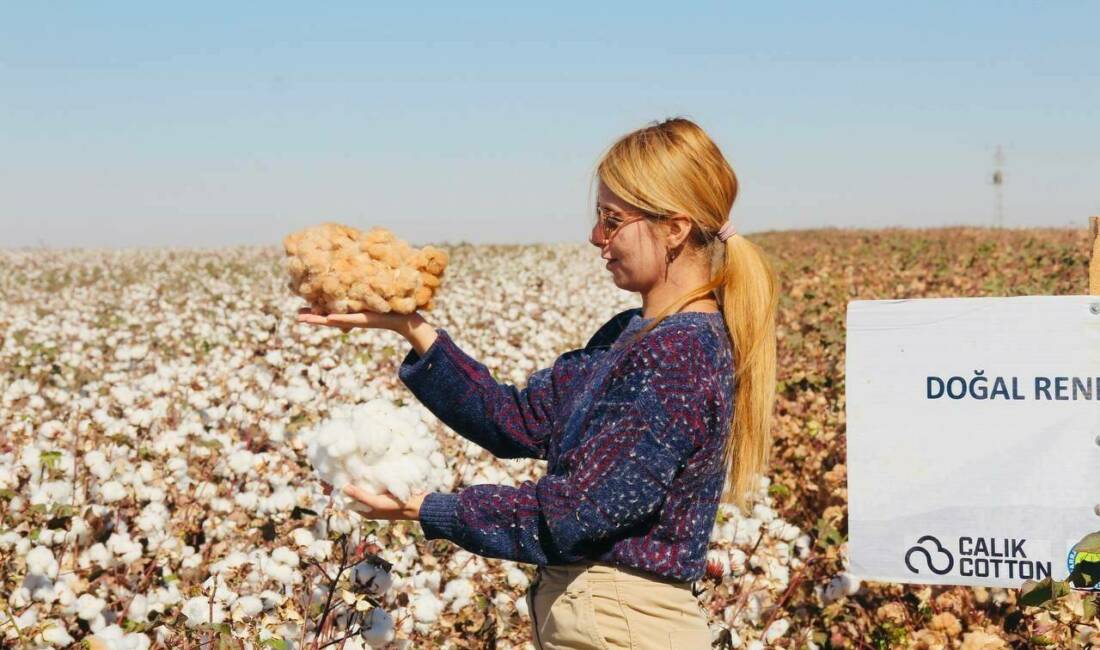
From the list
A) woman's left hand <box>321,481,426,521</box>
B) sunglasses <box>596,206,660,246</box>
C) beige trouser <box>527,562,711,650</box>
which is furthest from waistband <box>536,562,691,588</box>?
sunglasses <box>596,206,660,246</box>

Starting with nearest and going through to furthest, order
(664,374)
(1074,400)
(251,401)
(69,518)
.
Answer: (664,374)
(1074,400)
(69,518)
(251,401)

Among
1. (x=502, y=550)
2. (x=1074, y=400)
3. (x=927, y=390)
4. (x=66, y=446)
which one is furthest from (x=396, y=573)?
(x=66, y=446)

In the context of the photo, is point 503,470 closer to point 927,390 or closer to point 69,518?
point 69,518

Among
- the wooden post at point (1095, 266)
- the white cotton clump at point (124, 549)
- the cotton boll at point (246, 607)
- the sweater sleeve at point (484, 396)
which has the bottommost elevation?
the cotton boll at point (246, 607)

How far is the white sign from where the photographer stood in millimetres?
2859

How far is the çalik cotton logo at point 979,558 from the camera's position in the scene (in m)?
2.88

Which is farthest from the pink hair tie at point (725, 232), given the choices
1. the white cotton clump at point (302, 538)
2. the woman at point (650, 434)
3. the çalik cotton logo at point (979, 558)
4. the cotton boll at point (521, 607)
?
the cotton boll at point (521, 607)

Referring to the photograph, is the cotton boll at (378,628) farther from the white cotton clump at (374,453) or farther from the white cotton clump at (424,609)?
the white cotton clump at (374,453)

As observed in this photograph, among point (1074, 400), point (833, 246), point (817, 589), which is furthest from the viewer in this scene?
point (833, 246)

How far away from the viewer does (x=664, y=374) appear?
2.03 metres

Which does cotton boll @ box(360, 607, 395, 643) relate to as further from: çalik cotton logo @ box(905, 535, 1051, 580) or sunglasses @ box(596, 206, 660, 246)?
çalik cotton logo @ box(905, 535, 1051, 580)

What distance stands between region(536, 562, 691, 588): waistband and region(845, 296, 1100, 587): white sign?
42.7 inches

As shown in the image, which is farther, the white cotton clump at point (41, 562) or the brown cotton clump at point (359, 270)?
the white cotton clump at point (41, 562)

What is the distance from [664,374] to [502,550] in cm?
44
